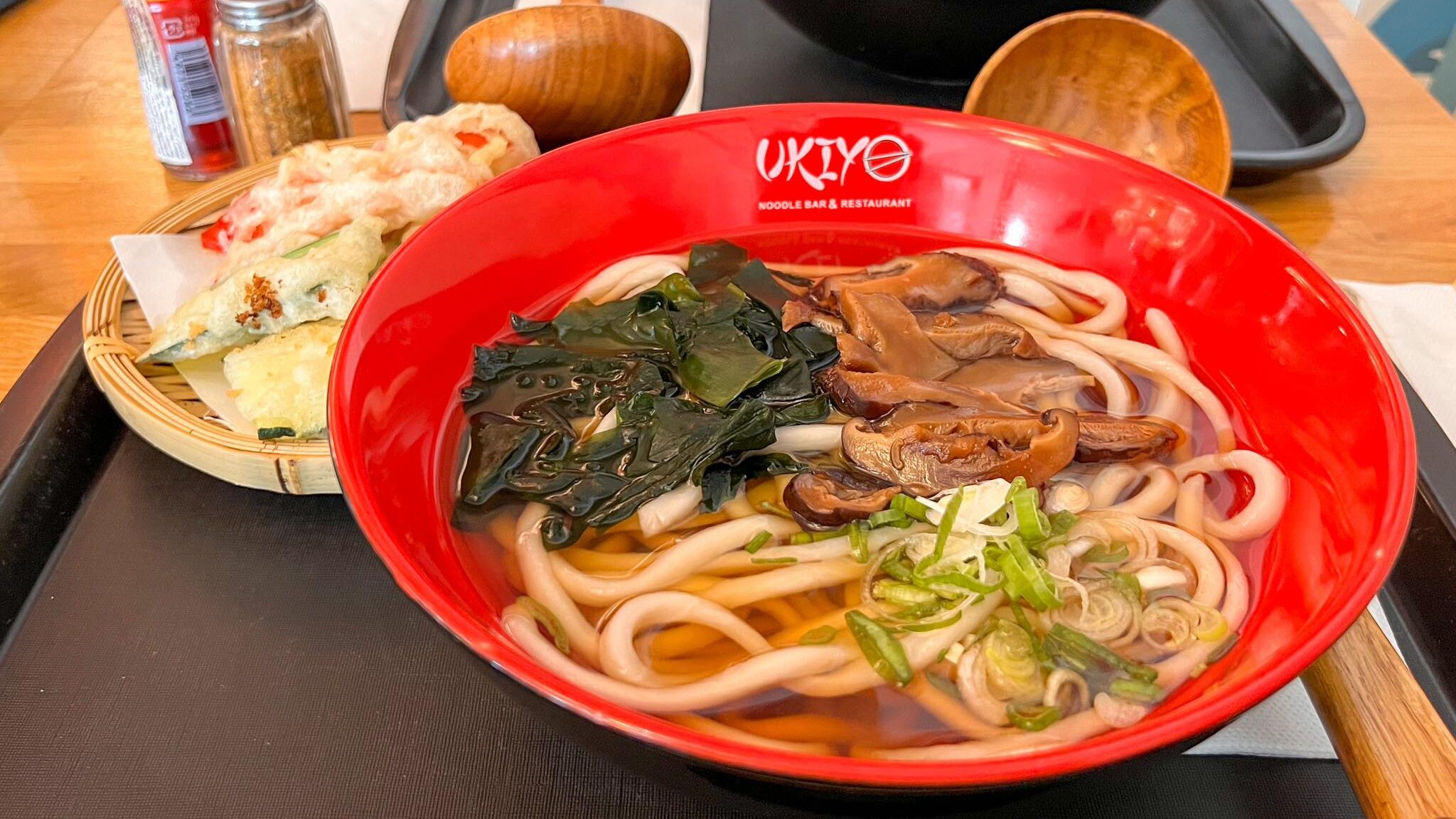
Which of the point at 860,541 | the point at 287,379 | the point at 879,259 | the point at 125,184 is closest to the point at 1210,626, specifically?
the point at 860,541

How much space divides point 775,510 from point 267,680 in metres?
0.62

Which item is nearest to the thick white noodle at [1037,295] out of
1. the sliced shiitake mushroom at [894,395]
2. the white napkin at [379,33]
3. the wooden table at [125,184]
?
the sliced shiitake mushroom at [894,395]

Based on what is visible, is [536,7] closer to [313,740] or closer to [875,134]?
[875,134]

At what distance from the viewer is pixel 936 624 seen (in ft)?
3.10

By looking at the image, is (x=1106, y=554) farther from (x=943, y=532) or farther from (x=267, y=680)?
(x=267, y=680)

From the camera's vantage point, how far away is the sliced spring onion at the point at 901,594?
0.97 meters

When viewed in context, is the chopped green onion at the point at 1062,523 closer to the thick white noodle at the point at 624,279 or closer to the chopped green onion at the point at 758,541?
the chopped green onion at the point at 758,541

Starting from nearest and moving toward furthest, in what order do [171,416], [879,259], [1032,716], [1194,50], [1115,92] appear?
[1032,716] → [171,416] → [879,259] → [1115,92] → [1194,50]

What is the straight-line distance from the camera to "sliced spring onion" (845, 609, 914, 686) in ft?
3.05

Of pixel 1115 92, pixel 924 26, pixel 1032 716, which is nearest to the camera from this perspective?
pixel 1032 716

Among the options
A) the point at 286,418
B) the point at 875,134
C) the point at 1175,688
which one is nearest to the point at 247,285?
the point at 286,418

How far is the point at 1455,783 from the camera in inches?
28.8

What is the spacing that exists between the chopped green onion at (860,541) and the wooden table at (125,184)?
1.29 metres

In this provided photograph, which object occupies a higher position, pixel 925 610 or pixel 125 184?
pixel 925 610
